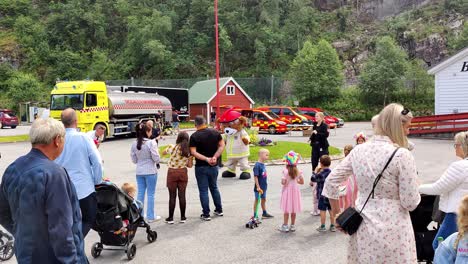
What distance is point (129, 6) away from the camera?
8925cm

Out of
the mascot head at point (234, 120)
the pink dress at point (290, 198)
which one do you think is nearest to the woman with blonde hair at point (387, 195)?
the pink dress at point (290, 198)

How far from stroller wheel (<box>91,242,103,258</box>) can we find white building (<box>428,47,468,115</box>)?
30.9 m

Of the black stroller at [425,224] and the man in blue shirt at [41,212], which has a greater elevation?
the man in blue shirt at [41,212]

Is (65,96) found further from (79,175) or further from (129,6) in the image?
(129,6)

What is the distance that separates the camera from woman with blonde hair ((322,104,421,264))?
3510 millimetres

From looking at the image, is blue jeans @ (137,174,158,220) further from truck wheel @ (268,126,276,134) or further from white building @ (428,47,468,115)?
white building @ (428,47,468,115)

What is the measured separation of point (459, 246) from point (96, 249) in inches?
204

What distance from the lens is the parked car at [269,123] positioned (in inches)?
1324

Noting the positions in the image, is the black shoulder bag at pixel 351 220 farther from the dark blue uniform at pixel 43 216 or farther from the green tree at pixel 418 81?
the green tree at pixel 418 81

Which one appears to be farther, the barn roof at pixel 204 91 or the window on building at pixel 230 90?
the window on building at pixel 230 90

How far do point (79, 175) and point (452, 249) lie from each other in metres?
4.26

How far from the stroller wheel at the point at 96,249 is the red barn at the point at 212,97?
41472mm

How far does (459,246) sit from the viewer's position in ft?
10.9

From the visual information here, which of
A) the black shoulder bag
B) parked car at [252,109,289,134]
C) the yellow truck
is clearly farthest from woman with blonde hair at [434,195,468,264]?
parked car at [252,109,289,134]
